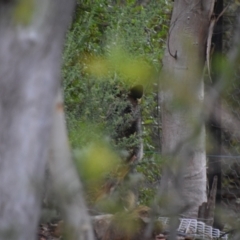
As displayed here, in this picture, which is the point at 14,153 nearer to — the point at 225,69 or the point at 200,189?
the point at 225,69

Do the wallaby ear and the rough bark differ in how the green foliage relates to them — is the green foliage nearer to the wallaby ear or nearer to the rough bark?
the wallaby ear

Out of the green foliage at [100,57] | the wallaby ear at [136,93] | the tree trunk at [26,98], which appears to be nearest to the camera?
the tree trunk at [26,98]

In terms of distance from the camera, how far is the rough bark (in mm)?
1099

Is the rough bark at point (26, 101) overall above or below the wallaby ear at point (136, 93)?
below

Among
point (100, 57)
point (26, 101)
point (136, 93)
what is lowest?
point (26, 101)

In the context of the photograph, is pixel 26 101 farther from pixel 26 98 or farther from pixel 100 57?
pixel 100 57

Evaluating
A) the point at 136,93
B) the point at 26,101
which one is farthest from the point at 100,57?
the point at 26,101

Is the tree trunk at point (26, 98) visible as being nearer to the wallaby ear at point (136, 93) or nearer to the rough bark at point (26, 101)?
the rough bark at point (26, 101)

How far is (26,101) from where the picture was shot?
3.70 ft

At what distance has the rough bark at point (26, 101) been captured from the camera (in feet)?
3.60

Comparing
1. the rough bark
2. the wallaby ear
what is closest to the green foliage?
the wallaby ear

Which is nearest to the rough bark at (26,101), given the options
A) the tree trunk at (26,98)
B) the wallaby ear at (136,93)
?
the tree trunk at (26,98)

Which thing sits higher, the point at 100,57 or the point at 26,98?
the point at 100,57

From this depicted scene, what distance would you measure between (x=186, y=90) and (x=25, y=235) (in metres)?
0.43
